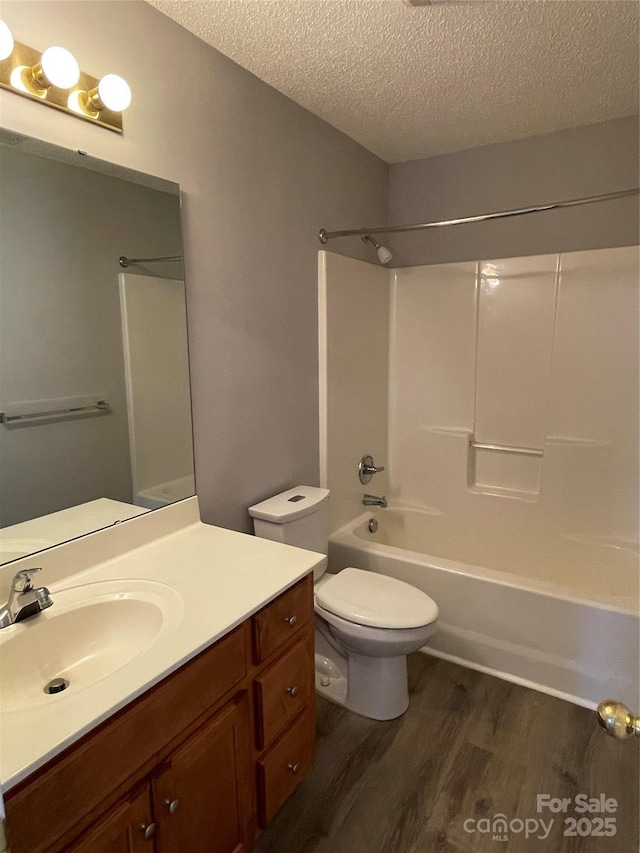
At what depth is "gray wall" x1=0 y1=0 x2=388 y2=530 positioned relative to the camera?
54.2 inches

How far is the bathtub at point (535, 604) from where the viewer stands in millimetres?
1954

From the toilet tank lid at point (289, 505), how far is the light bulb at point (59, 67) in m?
1.39

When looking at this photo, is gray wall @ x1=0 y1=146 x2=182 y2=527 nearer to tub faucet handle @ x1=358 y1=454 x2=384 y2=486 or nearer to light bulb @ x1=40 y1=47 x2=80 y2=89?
light bulb @ x1=40 y1=47 x2=80 y2=89

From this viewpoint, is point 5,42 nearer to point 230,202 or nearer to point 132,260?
point 132,260

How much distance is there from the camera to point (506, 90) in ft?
6.56

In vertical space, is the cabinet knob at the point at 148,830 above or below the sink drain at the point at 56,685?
below

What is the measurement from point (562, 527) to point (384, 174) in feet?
6.85

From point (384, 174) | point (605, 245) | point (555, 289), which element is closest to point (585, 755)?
point (555, 289)

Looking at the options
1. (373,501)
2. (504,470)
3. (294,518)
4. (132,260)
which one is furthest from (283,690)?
(504,470)

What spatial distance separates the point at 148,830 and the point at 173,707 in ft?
0.73

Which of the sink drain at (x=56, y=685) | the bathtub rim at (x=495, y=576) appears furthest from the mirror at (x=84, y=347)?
the bathtub rim at (x=495, y=576)

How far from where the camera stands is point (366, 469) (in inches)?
109

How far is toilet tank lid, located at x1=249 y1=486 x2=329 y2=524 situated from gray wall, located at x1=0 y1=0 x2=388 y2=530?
2.6 inches

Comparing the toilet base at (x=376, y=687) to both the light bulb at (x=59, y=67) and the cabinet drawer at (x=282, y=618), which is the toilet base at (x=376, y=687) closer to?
the cabinet drawer at (x=282, y=618)
